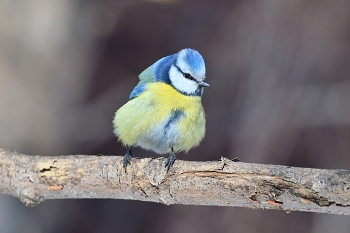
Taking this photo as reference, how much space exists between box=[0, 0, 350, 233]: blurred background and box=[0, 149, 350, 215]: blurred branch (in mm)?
1039

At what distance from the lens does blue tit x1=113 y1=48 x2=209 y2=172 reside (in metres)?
1.46

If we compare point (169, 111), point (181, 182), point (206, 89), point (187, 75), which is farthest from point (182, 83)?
point (206, 89)

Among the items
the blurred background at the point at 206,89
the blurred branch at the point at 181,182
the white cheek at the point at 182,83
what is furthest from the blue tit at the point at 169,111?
the blurred background at the point at 206,89

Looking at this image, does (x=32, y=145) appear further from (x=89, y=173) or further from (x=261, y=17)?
(x=261, y=17)

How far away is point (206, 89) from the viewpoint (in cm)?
253

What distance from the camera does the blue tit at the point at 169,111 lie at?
1459mm

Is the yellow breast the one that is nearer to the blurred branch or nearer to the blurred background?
the blurred branch

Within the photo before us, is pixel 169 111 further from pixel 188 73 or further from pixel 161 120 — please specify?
pixel 188 73

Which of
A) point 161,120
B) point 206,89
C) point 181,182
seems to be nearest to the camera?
point 181,182

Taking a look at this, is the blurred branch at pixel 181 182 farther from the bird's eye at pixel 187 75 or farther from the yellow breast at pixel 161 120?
the bird's eye at pixel 187 75

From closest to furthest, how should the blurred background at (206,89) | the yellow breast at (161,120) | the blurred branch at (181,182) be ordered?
the blurred branch at (181,182)
the yellow breast at (161,120)
the blurred background at (206,89)

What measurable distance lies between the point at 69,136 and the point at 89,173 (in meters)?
1.23

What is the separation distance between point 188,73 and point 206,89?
103 cm

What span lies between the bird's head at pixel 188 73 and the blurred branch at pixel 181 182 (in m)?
0.34
